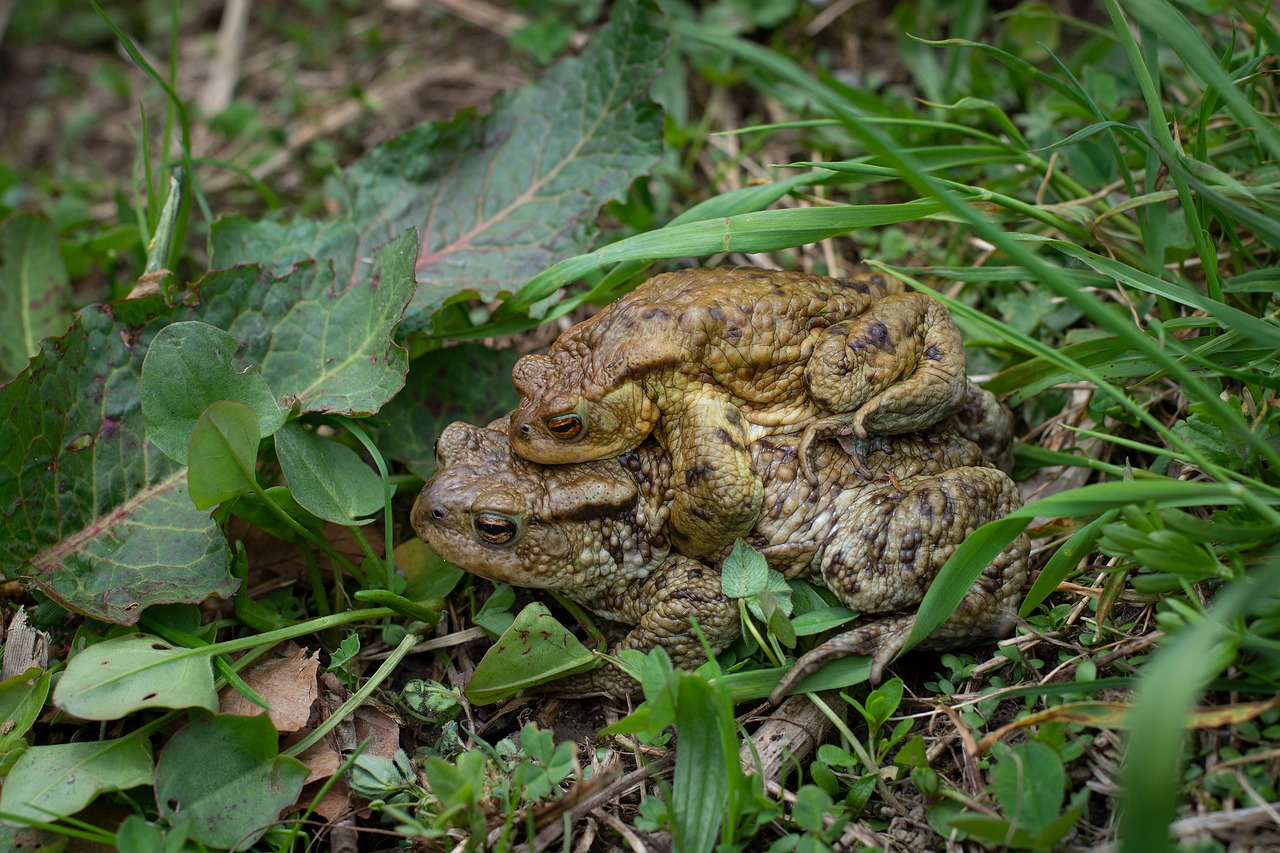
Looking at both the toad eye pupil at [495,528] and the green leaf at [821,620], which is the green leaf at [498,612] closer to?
the toad eye pupil at [495,528]

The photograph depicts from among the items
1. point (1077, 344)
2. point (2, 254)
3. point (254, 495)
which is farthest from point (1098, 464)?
point (2, 254)

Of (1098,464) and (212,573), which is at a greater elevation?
(1098,464)

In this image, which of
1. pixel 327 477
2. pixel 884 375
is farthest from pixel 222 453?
pixel 884 375

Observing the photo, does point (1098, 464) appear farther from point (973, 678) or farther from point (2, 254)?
point (2, 254)

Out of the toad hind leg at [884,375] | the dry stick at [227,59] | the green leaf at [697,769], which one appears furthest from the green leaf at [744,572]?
the dry stick at [227,59]

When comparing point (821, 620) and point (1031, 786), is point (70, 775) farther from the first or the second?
point (1031, 786)
